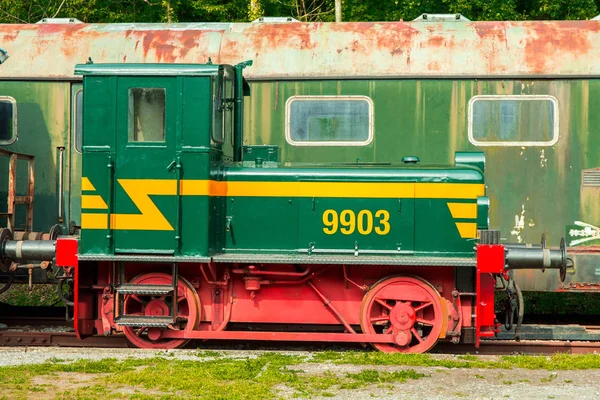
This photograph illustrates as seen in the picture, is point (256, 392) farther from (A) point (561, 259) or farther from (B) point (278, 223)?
(A) point (561, 259)

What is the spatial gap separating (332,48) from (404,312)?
12.7 feet

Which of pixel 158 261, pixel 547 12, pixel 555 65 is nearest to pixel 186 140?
pixel 158 261

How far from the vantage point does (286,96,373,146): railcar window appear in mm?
10984

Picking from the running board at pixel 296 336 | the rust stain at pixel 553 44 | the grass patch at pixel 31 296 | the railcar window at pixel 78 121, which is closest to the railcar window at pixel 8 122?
the railcar window at pixel 78 121

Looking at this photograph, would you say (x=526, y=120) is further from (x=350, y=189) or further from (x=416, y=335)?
(x=416, y=335)

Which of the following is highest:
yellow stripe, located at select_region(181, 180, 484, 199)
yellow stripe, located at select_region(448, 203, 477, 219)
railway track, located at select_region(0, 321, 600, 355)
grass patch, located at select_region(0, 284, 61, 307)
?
yellow stripe, located at select_region(181, 180, 484, 199)

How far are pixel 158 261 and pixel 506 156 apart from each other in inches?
186

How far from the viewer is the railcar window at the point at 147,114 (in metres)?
9.11

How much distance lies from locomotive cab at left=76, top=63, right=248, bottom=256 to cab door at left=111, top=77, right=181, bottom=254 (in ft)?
0.03

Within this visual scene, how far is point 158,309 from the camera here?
9.33 metres

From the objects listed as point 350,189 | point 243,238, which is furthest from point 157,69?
point 350,189

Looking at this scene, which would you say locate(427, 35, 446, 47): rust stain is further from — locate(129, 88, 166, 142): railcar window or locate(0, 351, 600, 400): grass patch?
locate(0, 351, 600, 400): grass patch

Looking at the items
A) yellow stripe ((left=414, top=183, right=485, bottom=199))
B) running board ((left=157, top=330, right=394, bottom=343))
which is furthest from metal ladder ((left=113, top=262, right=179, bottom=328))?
yellow stripe ((left=414, top=183, right=485, bottom=199))

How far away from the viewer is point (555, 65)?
36.0ft
